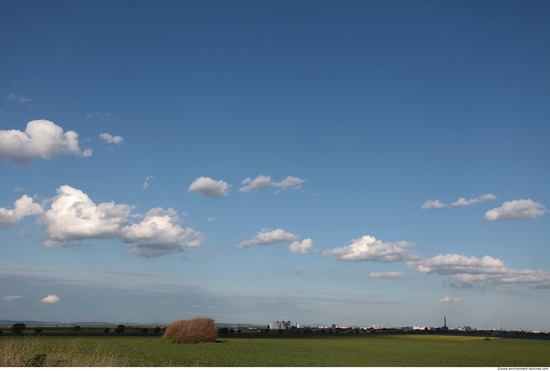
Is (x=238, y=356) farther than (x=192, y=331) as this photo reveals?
No

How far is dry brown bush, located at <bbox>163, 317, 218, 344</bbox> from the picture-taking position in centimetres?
7938

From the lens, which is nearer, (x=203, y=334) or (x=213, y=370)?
(x=213, y=370)

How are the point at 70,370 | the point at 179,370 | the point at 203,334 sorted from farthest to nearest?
the point at 203,334, the point at 179,370, the point at 70,370

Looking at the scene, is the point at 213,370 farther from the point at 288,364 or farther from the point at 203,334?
the point at 203,334

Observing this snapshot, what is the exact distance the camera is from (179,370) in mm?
28234

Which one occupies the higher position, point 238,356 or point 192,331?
point 192,331

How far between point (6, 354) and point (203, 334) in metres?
62.0

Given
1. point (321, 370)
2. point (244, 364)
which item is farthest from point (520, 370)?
point (244, 364)

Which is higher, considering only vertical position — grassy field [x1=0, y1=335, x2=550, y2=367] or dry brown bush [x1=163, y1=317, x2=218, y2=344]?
dry brown bush [x1=163, y1=317, x2=218, y2=344]

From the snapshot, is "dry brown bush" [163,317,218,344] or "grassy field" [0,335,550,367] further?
"dry brown bush" [163,317,218,344]

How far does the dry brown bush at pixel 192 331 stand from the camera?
7938cm

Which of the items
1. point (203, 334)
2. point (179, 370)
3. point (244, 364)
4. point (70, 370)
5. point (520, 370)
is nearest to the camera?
point (70, 370)

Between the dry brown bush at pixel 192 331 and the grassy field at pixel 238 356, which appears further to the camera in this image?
the dry brown bush at pixel 192 331

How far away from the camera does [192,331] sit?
7981cm
